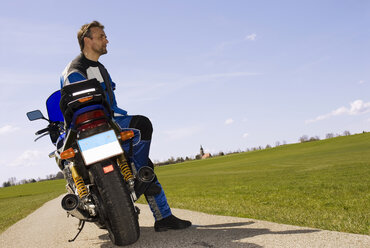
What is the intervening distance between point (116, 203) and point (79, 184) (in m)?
0.54

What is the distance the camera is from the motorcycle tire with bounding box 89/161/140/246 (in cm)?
322

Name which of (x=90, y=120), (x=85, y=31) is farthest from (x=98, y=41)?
(x=90, y=120)

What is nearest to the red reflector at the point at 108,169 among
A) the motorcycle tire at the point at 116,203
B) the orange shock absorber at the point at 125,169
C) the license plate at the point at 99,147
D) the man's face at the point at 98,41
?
the motorcycle tire at the point at 116,203

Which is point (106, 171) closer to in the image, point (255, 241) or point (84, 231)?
point (255, 241)

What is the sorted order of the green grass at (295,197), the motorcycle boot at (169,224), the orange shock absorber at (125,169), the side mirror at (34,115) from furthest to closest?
the green grass at (295,197) < the motorcycle boot at (169,224) < the side mirror at (34,115) < the orange shock absorber at (125,169)

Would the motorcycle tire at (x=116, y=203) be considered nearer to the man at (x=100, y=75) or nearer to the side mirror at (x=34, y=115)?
the man at (x=100, y=75)

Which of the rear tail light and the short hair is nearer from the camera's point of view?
the rear tail light

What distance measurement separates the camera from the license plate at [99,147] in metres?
3.14

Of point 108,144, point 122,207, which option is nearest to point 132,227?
point 122,207

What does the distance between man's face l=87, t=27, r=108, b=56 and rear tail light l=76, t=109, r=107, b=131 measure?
3.56 feet

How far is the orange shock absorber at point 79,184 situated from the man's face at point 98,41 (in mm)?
1452

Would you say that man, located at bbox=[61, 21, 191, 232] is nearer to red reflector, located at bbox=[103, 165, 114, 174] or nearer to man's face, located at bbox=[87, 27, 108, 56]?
man's face, located at bbox=[87, 27, 108, 56]

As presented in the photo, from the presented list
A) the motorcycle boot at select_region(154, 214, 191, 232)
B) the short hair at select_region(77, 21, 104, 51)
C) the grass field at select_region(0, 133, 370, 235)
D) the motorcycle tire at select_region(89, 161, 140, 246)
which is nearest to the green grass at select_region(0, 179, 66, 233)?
the grass field at select_region(0, 133, 370, 235)

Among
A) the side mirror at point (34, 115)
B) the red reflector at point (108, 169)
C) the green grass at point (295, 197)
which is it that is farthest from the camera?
the green grass at point (295, 197)
